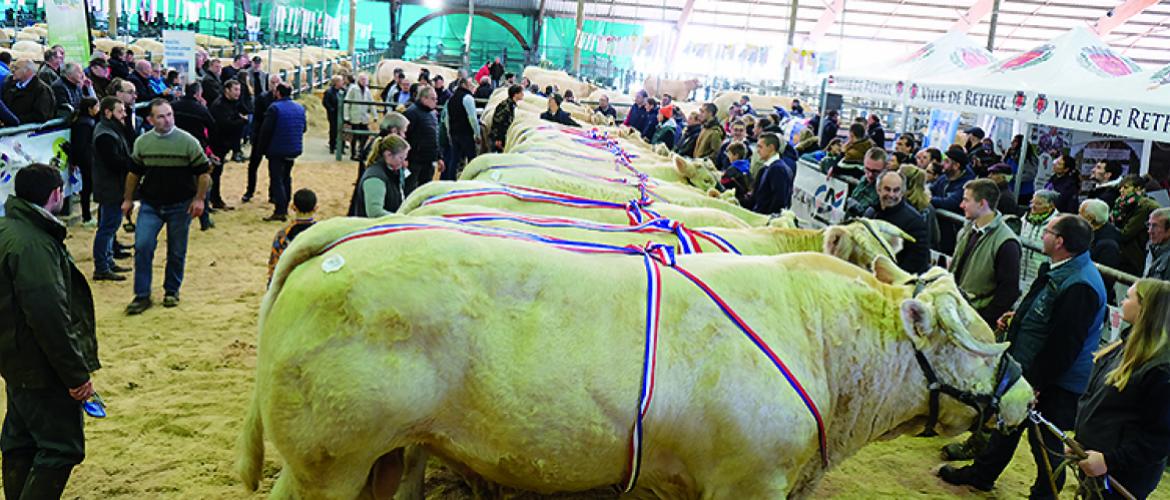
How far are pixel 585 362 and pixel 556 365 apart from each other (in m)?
0.11

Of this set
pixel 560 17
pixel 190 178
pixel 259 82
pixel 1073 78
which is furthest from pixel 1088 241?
pixel 560 17

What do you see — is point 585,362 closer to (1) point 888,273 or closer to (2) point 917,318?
(2) point 917,318

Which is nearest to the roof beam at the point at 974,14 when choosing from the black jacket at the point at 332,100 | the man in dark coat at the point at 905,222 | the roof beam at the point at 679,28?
the roof beam at the point at 679,28

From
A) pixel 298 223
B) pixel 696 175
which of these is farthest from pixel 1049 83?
pixel 298 223

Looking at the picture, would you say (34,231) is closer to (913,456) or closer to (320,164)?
(913,456)

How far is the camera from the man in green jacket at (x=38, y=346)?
3910 millimetres

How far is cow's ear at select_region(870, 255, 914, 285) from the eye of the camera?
12.8ft

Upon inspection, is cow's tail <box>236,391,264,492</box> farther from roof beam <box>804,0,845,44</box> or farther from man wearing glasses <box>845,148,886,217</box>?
roof beam <box>804,0,845,44</box>

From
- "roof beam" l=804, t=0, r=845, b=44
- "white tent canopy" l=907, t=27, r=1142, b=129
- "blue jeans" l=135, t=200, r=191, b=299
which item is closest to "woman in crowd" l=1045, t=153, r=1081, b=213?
"white tent canopy" l=907, t=27, r=1142, b=129

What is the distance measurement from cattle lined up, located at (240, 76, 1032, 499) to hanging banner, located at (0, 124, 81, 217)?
20.5 ft

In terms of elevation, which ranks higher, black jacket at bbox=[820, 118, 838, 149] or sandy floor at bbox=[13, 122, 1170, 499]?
black jacket at bbox=[820, 118, 838, 149]

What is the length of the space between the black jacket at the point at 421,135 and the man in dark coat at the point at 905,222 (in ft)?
24.1

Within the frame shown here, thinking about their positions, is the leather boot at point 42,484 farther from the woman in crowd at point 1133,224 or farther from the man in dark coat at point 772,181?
the woman in crowd at point 1133,224

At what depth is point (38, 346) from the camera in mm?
3963
